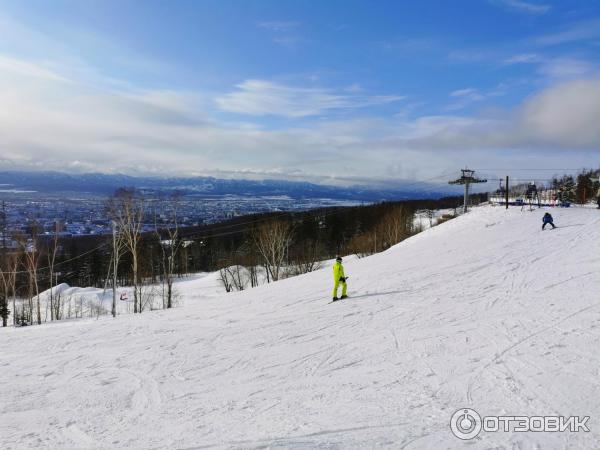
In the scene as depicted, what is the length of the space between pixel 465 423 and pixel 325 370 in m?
3.50

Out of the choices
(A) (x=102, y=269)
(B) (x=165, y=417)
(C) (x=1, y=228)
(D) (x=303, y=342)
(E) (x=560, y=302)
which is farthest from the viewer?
(A) (x=102, y=269)

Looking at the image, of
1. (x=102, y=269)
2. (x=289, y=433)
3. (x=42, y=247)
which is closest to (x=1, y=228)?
(x=42, y=247)

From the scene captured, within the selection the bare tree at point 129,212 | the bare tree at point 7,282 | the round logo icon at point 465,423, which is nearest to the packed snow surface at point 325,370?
the round logo icon at point 465,423

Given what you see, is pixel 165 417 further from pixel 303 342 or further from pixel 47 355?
pixel 47 355

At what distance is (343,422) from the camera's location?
21.5 feet

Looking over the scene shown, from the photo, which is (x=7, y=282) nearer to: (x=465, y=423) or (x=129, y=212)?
(x=129, y=212)

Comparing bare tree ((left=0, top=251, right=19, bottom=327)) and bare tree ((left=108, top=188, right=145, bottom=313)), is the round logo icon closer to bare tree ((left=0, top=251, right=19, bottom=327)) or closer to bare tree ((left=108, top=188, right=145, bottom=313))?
bare tree ((left=108, top=188, right=145, bottom=313))

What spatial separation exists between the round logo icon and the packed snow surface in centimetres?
11

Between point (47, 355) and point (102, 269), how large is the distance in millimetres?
83543

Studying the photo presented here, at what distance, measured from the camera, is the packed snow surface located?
647 centimetres

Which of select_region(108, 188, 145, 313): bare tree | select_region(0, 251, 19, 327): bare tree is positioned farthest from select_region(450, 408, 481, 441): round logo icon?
select_region(0, 251, 19, 327): bare tree

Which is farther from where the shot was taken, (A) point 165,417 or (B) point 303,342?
(B) point 303,342

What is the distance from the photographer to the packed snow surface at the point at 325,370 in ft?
21.2

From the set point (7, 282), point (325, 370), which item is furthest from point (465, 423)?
point (7, 282)
